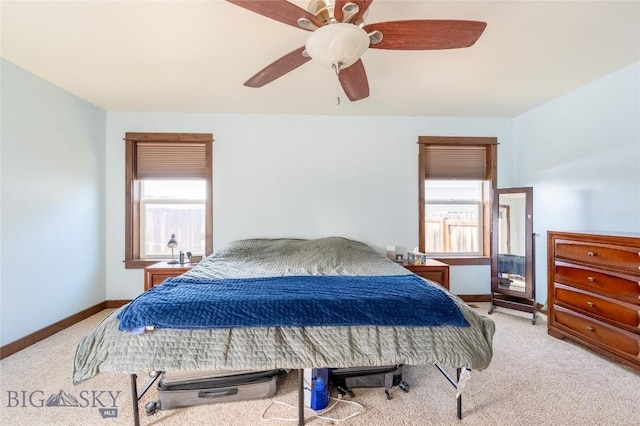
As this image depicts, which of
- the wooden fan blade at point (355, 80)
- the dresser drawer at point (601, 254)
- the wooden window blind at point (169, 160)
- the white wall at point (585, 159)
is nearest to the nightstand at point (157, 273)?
the wooden window blind at point (169, 160)

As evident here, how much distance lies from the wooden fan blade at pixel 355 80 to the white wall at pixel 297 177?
1.29 metres

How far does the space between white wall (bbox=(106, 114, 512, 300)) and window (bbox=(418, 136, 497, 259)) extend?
0.22 metres

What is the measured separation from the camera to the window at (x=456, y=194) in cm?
338

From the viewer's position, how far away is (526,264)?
9.46 feet

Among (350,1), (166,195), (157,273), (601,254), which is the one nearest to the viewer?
(350,1)

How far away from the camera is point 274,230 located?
3.24 meters

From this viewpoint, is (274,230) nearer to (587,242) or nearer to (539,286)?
(587,242)

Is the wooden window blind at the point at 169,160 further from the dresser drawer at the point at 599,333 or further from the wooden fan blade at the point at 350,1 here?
the dresser drawer at the point at 599,333

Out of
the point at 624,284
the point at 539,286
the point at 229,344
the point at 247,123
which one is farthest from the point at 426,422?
the point at 247,123

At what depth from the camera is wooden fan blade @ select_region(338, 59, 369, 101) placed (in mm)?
1645

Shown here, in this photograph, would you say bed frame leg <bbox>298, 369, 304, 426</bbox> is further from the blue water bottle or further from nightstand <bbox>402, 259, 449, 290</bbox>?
nightstand <bbox>402, 259, 449, 290</bbox>

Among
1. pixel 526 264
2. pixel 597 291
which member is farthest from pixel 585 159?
pixel 597 291

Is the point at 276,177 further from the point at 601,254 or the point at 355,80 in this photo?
the point at 601,254

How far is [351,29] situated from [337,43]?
81mm
